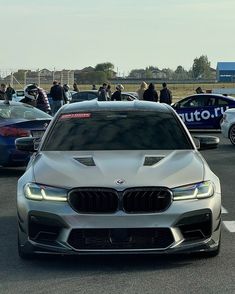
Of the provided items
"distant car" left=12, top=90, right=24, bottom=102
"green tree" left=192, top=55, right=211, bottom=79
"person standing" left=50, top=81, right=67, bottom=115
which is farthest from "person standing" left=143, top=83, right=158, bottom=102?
"green tree" left=192, top=55, right=211, bottom=79

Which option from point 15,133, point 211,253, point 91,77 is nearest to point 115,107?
point 211,253

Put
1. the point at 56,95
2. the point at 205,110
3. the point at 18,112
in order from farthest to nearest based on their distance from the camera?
1. the point at 56,95
2. the point at 205,110
3. the point at 18,112

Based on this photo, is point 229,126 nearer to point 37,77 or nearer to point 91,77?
point 37,77

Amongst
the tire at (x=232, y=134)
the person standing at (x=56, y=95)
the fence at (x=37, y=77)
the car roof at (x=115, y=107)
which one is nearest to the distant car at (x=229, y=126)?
the tire at (x=232, y=134)

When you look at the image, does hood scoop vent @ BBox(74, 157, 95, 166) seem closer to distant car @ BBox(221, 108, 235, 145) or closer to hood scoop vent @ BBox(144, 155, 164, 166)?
hood scoop vent @ BBox(144, 155, 164, 166)

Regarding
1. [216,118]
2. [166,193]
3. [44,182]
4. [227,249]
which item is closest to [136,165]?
[166,193]

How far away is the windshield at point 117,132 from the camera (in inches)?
257

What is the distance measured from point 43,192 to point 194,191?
130cm

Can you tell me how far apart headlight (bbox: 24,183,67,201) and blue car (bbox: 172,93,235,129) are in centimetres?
1731

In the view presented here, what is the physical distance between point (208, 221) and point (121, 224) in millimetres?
785

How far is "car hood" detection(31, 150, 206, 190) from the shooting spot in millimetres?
5410

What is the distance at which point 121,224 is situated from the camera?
5.29m

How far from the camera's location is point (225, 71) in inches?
5015

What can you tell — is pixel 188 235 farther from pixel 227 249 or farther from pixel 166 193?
pixel 227 249
